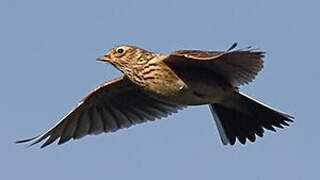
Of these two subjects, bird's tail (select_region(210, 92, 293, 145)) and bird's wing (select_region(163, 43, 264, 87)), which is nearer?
bird's wing (select_region(163, 43, 264, 87))

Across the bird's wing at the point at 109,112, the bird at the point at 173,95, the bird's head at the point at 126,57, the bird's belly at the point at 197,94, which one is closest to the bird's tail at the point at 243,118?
the bird at the point at 173,95

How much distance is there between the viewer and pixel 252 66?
10.5 metres

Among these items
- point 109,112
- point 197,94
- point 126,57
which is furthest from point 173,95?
point 109,112

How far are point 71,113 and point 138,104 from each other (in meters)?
0.90

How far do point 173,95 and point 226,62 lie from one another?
685mm

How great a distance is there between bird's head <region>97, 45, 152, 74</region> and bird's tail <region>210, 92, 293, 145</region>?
1102 millimetres

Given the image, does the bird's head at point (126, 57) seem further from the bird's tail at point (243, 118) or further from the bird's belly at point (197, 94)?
the bird's tail at point (243, 118)

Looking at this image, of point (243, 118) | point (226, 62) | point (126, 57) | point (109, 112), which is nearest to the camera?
point (226, 62)

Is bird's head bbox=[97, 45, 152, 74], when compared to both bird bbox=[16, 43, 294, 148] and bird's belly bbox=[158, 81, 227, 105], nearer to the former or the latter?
bird bbox=[16, 43, 294, 148]

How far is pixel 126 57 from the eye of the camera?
448 inches

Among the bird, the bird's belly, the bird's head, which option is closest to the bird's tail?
the bird

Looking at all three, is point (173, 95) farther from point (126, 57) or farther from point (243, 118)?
point (243, 118)

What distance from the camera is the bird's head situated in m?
11.3

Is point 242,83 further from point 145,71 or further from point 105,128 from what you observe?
point 105,128
